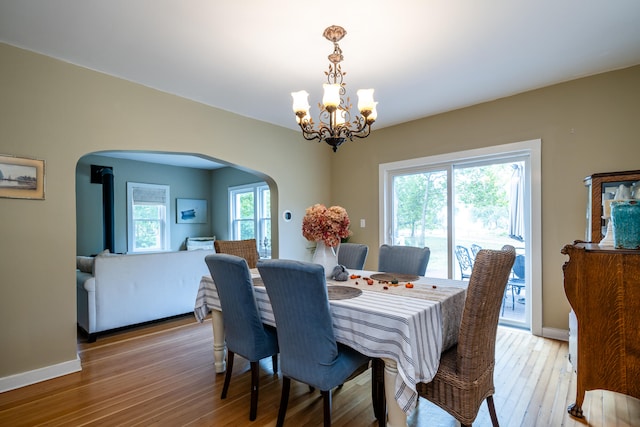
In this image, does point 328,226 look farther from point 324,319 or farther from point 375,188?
point 375,188

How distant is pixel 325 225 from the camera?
2.22m

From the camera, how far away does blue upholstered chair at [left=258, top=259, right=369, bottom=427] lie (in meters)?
1.53

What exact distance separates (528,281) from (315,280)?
9.96 ft

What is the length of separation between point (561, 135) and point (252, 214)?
5275mm

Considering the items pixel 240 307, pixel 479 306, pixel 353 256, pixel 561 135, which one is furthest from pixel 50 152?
pixel 561 135

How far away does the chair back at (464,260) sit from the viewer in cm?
382

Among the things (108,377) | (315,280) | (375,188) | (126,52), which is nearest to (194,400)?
(108,377)

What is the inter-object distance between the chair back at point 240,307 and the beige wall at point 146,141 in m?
1.60

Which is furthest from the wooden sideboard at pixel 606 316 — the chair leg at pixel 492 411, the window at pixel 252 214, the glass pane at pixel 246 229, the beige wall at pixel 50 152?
the glass pane at pixel 246 229

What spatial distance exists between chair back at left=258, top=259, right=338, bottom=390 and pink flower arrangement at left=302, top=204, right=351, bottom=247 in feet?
2.10

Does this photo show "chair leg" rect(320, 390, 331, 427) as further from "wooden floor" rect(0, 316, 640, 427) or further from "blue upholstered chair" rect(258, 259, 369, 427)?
"wooden floor" rect(0, 316, 640, 427)

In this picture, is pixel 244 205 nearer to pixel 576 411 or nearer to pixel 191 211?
pixel 191 211

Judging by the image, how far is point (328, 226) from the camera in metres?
2.23

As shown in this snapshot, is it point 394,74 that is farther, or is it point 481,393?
point 394,74
